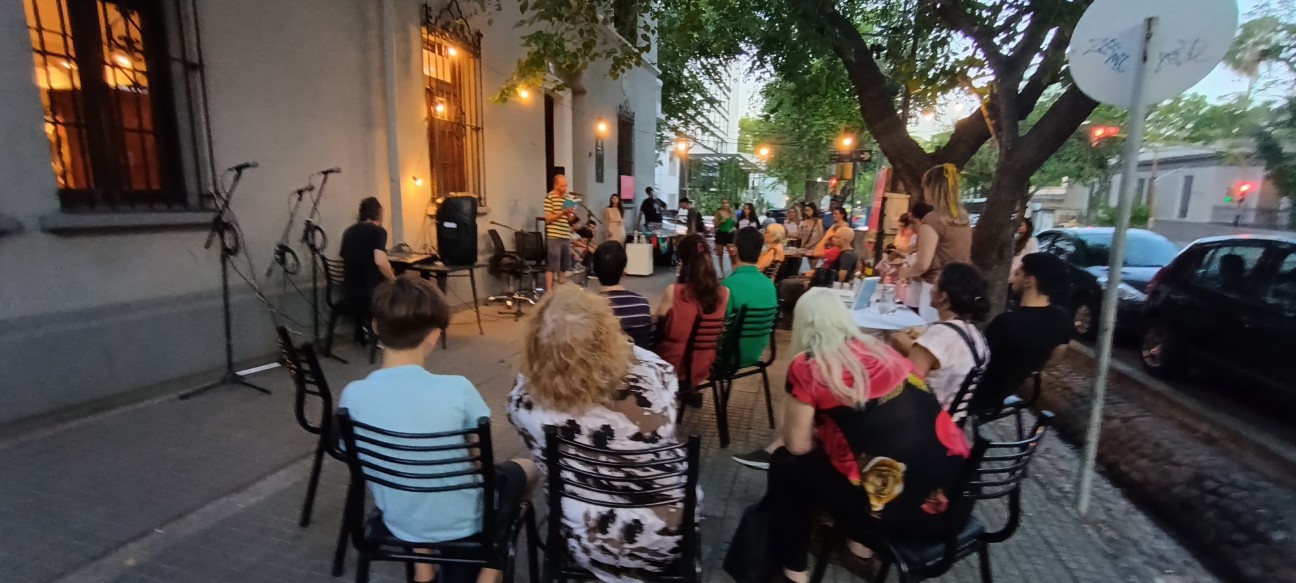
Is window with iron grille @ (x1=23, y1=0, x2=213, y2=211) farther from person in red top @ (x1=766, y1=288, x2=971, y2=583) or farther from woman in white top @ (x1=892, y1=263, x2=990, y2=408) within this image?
woman in white top @ (x1=892, y1=263, x2=990, y2=408)

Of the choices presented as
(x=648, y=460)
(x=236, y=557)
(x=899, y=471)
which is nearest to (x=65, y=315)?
(x=236, y=557)

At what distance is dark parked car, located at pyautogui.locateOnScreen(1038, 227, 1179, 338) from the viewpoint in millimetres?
7605

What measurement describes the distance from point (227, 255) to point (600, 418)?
14.4ft

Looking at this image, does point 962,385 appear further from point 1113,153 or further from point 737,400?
point 1113,153

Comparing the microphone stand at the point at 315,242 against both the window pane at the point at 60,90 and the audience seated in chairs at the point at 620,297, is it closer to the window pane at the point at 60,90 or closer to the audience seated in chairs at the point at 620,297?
the window pane at the point at 60,90

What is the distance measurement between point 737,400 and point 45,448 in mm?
4542

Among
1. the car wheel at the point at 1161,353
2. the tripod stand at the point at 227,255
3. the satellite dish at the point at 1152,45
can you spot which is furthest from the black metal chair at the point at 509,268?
the car wheel at the point at 1161,353

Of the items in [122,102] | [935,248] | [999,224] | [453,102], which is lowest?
[935,248]

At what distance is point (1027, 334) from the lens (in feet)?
11.3

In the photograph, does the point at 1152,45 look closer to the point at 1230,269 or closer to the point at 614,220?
the point at 1230,269

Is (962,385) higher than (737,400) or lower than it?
higher

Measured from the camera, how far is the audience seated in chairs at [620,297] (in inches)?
143

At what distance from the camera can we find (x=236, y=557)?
279 centimetres

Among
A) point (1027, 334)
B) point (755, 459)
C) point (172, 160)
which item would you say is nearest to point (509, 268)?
point (172, 160)
